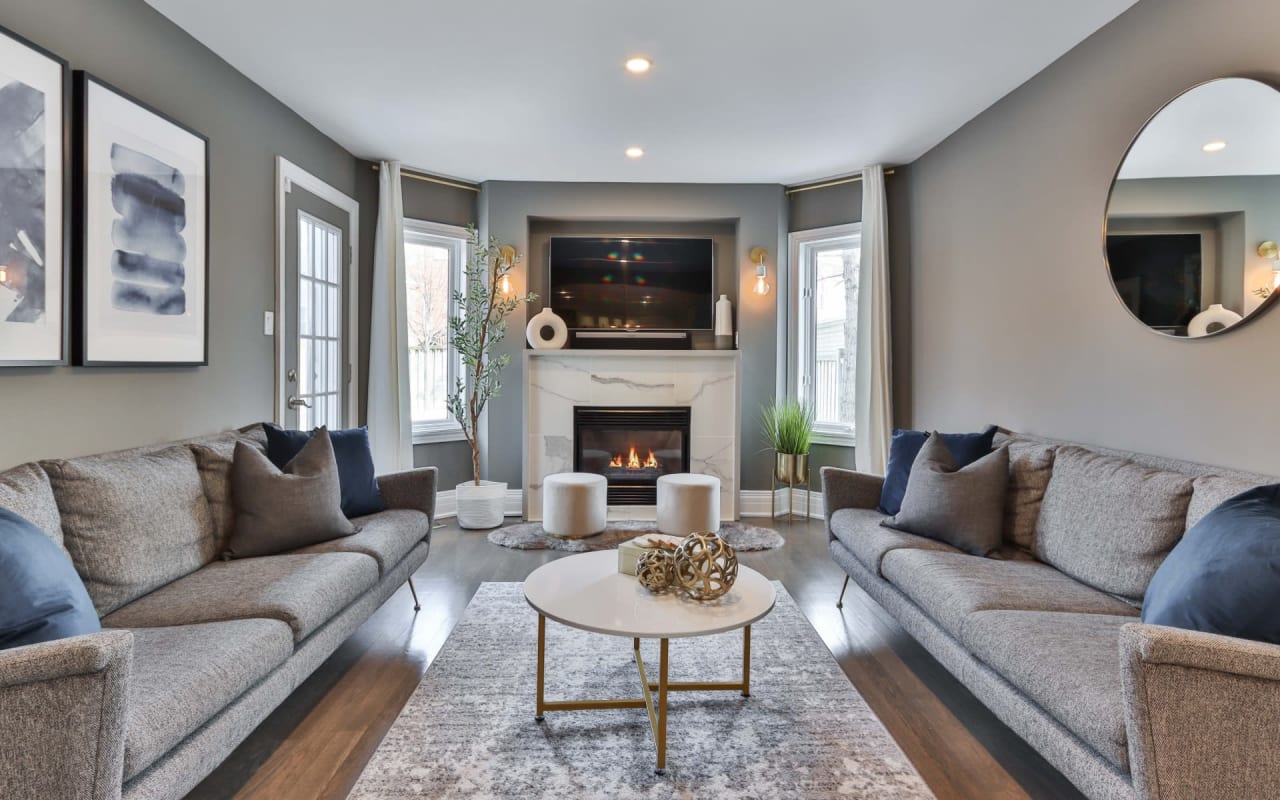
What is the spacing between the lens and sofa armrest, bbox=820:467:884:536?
3.34 m

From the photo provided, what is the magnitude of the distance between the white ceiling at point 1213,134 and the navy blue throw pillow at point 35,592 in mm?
3387

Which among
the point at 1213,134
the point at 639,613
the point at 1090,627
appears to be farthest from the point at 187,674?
the point at 1213,134

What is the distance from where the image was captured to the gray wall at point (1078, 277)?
2.18 meters

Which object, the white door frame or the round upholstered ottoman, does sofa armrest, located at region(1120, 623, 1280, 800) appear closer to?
the round upholstered ottoman

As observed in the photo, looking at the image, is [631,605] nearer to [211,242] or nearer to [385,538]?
[385,538]

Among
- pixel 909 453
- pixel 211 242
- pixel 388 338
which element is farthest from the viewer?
pixel 388 338

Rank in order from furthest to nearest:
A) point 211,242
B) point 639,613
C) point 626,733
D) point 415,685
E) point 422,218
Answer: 1. point 422,218
2. point 211,242
3. point 415,685
4. point 626,733
5. point 639,613

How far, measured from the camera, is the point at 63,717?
1.20 meters

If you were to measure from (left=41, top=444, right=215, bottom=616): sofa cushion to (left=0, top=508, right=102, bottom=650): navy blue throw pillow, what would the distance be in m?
0.45

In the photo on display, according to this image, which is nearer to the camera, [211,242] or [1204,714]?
[1204,714]

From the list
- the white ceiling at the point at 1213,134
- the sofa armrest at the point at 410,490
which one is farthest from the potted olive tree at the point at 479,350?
the white ceiling at the point at 1213,134

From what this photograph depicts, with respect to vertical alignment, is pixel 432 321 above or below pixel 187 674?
above

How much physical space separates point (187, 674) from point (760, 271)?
4.38 m

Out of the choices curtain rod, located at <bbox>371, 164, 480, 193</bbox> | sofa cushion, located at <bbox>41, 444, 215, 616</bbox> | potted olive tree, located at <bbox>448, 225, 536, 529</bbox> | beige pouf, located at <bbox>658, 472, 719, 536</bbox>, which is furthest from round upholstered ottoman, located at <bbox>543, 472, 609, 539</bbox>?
curtain rod, located at <bbox>371, 164, 480, 193</bbox>
